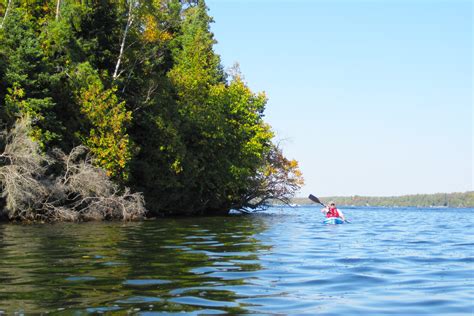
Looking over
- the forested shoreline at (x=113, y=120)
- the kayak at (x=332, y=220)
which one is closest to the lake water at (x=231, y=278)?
the forested shoreline at (x=113, y=120)

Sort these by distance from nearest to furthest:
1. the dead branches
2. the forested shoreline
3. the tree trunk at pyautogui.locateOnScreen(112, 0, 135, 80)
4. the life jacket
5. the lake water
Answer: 1. the lake water
2. the dead branches
3. the forested shoreline
4. the life jacket
5. the tree trunk at pyautogui.locateOnScreen(112, 0, 135, 80)

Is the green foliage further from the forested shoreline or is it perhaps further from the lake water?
the lake water

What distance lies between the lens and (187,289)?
9.25m

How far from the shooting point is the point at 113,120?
32594mm

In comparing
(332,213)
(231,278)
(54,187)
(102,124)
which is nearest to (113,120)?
(102,124)

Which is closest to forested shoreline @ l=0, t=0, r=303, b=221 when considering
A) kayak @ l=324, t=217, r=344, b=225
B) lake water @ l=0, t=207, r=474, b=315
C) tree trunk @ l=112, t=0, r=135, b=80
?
tree trunk @ l=112, t=0, r=135, b=80

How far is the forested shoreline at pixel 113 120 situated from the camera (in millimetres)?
29234

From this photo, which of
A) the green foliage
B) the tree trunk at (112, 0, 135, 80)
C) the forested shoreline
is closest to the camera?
the forested shoreline

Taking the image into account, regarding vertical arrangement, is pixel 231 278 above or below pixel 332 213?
below

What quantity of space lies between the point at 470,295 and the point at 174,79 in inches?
1425

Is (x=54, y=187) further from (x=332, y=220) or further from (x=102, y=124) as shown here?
(x=332, y=220)

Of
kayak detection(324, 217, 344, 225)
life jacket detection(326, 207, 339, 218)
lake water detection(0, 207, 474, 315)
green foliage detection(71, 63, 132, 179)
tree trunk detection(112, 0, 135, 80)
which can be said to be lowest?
lake water detection(0, 207, 474, 315)

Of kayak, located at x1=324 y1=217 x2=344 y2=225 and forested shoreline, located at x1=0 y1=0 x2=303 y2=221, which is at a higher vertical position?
forested shoreline, located at x1=0 y1=0 x2=303 y2=221

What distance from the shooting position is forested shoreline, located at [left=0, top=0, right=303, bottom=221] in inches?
1151
